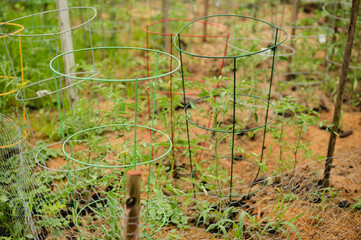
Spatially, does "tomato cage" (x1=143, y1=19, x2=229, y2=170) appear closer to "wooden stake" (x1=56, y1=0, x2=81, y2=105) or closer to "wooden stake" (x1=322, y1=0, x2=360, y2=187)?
"wooden stake" (x1=56, y1=0, x2=81, y2=105)

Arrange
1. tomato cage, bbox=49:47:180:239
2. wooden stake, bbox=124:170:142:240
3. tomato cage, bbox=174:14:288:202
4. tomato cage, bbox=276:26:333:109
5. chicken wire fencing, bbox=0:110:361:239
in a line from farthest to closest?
tomato cage, bbox=276:26:333:109, tomato cage, bbox=174:14:288:202, chicken wire fencing, bbox=0:110:361:239, tomato cage, bbox=49:47:180:239, wooden stake, bbox=124:170:142:240

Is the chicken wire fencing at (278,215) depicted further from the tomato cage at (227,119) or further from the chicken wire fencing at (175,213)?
the tomato cage at (227,119)

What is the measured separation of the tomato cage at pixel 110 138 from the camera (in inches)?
93.3

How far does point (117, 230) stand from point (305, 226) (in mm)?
1451

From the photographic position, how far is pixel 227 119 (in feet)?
14.3

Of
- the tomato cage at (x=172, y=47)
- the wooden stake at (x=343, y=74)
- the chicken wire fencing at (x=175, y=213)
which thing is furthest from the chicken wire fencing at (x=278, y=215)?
the tomato cage at (x=172, y=47)

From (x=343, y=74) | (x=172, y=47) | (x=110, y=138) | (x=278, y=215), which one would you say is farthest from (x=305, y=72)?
(x=110, y=138)

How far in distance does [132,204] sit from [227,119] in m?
2.64

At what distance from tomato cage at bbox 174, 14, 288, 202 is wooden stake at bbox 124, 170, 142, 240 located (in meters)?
0.78

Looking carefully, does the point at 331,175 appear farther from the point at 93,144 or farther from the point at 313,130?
the point at 93,144

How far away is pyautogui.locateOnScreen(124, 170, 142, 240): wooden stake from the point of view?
186 centimetres

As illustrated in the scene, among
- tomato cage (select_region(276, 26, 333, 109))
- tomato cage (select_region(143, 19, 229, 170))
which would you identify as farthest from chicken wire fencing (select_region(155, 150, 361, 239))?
tomato cage (select_region(276, 26, 333, 109))

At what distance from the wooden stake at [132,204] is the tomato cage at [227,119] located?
30.6 inches

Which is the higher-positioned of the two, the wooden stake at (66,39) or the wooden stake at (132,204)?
the wooden stake at (66,39)
